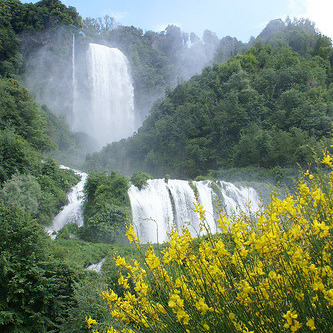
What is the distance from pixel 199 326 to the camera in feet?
6.11

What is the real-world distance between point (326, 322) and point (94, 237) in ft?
43.0

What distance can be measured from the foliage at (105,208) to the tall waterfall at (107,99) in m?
23.8

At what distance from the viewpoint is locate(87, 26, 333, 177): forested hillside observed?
82.6ft

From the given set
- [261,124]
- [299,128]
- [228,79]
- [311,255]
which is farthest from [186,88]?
[311,255]

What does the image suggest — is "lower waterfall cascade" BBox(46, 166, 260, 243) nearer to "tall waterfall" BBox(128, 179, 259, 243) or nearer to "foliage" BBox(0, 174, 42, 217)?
"tall waterfall" BBox(128, 179, 259, 243)

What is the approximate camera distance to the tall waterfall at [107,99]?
130 feet

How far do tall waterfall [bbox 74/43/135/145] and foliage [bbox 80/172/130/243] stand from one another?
936 inches

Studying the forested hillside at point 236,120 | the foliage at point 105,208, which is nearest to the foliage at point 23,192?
the foliage at point 105,208

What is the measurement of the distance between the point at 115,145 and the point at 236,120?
40.1 feet

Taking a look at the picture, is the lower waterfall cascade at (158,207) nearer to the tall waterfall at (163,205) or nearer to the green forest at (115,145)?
the tall waterfall at (163,205)

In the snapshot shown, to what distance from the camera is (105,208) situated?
566 inches

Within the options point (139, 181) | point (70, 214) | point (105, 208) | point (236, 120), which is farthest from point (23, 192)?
point (236, 120)

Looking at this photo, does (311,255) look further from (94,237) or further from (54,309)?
(94,237)

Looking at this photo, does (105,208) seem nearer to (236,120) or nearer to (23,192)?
(23,192)
